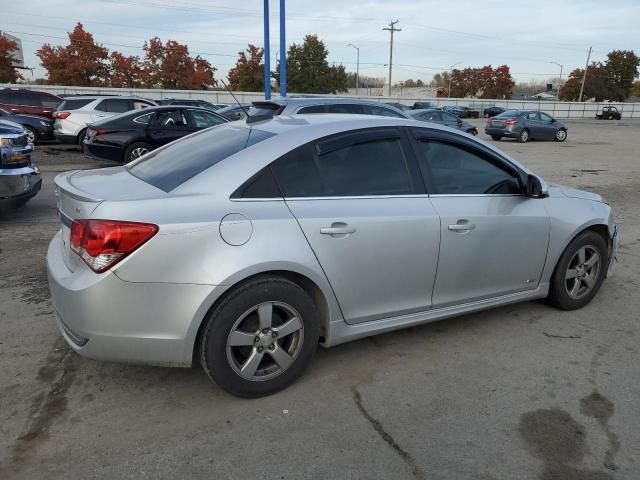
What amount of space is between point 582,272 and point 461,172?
1.54m

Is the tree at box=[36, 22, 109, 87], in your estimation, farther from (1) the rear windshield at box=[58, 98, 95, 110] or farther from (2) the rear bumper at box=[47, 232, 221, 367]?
(2) the rear bumper at box=[47, 232, 221, 367]

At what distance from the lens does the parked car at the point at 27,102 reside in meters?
17.3

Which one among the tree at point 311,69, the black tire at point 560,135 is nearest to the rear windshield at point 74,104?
the black tire at point 560,135

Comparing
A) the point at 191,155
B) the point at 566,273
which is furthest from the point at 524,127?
the point at 191,155

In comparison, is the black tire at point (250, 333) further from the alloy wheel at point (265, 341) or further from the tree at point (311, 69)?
the tree at point (311, 69)

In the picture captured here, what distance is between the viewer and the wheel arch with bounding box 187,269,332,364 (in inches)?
110

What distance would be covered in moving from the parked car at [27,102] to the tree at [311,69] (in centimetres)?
5392

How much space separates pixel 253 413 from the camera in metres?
2.93

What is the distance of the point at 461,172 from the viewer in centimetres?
371

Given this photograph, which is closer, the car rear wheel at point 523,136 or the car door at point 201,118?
the car door at point 201,118

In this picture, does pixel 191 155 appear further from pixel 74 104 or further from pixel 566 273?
pixel 74 104

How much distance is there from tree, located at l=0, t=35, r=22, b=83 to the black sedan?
48231mm

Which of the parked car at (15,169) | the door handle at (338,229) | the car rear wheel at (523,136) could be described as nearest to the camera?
the door handle at (338,229)

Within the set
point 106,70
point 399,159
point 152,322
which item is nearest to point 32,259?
point 152,322
